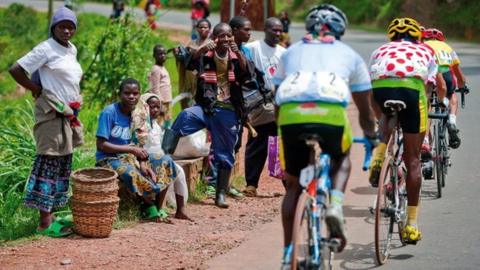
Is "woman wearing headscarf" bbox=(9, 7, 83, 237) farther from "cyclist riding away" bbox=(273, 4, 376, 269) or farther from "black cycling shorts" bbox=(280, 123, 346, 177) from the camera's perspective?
"black cycling shorts" bbox=(280, 123, 346, 177)

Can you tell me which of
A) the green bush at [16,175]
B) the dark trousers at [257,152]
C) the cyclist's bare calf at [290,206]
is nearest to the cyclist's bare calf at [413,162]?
the cyclist's bare calf at [290,206]

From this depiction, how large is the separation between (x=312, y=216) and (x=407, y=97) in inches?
87.5

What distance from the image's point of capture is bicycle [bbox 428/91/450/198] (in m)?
11.2

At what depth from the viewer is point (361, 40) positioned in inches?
1258

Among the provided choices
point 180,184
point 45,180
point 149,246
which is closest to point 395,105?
point 149,246

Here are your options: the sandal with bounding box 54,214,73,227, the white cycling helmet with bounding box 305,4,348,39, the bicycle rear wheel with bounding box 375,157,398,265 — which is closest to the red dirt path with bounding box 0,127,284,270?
the sandal with bounding box 54,214,73,227

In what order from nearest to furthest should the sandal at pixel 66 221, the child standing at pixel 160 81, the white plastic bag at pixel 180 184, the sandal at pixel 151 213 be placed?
the sandal at pixel 66 221 → the sandal at pixel 151 213 → the white plastic bag at pixel 180 184 → the child standing at pixel 160 81

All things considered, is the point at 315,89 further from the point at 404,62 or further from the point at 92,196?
the point at 92,196

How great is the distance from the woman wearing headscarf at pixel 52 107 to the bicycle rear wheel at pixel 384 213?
272cm

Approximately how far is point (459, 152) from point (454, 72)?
245cm

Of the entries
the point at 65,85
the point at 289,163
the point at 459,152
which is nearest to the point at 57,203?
the point at 65,85

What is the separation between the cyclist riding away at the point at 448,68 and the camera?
1133 cm

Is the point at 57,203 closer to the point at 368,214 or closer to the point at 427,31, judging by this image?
the point at 368,214

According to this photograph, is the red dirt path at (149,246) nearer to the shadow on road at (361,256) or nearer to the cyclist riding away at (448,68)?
the shadow on road at (361,256)
